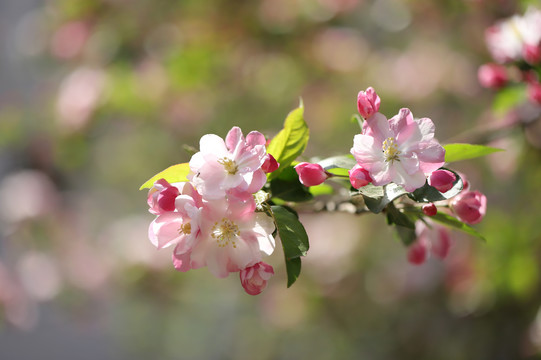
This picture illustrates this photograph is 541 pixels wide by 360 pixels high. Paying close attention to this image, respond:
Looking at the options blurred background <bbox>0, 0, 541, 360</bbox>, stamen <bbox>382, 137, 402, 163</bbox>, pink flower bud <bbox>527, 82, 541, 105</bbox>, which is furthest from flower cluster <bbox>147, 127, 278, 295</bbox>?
blurred background <bbox>0, 0, 541, 360</bbox>

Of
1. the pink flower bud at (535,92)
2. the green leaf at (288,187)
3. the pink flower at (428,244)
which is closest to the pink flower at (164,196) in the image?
the green leaf at (288,187)

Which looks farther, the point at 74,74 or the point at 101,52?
the point at 74,74

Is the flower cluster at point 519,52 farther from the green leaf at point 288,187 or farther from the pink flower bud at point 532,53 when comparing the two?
the green leaf at point 288,187

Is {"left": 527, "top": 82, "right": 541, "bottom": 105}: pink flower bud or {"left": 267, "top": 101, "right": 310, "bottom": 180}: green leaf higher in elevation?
{"left": 267, "top": 101, "right": 310, "bottom": 180}: green leaf

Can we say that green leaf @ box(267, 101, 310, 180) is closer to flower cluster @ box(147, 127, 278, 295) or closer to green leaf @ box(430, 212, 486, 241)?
flower cluster @ box(147, 127, 278, 295)

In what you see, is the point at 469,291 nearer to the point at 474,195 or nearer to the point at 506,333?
the point at 506,333

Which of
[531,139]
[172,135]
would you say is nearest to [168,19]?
[172,135]
